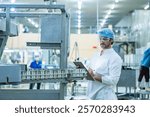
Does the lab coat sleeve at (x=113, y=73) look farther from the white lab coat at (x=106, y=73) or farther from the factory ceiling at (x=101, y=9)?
the factory ceiling at (x=101, y=9)

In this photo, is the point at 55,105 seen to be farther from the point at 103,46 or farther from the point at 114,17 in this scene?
the point at 114,17

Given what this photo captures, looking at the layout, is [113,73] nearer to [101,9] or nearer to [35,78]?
[35,78]

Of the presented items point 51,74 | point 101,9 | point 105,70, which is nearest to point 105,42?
point 105,70

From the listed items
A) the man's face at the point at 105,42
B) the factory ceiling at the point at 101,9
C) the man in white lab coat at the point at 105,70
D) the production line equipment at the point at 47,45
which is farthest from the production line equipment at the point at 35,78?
the factory ceiling at the point at 101,9

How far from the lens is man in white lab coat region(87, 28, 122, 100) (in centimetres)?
268

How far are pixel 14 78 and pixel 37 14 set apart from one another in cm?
100

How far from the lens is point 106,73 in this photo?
2736mm

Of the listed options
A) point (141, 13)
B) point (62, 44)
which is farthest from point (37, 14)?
point (141, 13)

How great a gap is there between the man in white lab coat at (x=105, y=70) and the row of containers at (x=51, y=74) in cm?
12

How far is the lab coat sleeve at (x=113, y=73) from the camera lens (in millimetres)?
2648

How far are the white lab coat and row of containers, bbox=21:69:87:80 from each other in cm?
16

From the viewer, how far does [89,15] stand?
18.1m

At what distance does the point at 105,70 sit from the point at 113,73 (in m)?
0.10

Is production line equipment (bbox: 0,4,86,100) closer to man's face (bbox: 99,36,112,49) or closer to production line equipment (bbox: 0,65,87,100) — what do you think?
production line equipment (bbox: 0,65,87,100)
